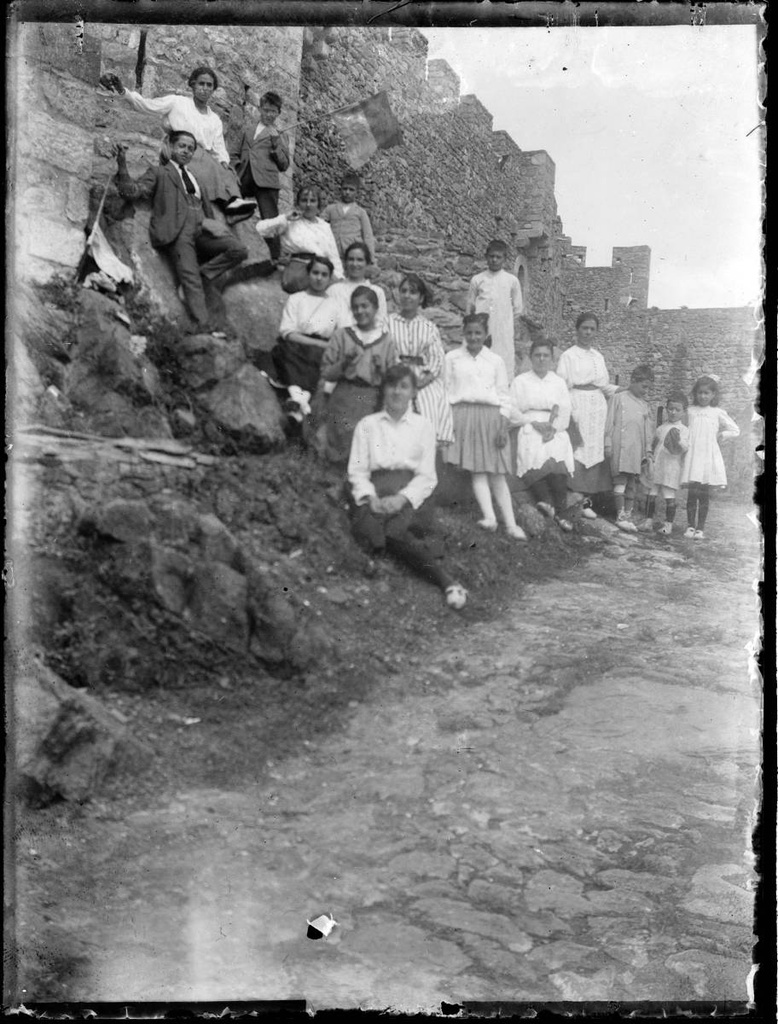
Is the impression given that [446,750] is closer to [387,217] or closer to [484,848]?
[484,848]

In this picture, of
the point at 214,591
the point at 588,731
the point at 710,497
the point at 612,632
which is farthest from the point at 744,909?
the point at 214,591

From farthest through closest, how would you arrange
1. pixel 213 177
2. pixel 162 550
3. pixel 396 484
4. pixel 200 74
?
1. pixel 213 177
2. pixel 396 484
3. pixel 200 74
4. pixel 162 550

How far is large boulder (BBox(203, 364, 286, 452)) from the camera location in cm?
377

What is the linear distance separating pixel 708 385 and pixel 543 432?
0.68 meters

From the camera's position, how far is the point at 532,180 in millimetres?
3924

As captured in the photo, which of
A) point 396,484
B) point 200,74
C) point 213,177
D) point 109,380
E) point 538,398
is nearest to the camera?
point 109,380

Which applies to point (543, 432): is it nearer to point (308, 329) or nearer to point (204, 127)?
point (308, 329)

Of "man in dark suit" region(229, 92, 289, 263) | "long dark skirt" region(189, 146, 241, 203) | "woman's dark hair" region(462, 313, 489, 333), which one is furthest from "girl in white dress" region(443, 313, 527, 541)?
"long dark skirt" region(189, 146, 241, 203)

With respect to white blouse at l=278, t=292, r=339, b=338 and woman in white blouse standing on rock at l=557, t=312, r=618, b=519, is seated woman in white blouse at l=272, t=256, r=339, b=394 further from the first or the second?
woman in white blouse standing on rock at l=557, t=312, r=618, b=519

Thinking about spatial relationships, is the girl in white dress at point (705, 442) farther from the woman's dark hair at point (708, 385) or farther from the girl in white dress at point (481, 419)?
the girl in white dress at point (481, 419)

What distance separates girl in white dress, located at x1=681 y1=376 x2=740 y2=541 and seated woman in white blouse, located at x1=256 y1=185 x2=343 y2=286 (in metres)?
1.53

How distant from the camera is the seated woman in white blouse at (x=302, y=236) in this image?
156 inches

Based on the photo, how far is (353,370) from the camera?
3910mm

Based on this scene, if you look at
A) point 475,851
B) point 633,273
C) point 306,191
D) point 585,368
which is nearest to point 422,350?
point 585,368
